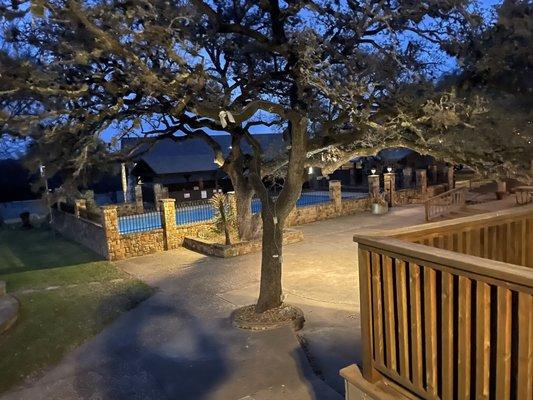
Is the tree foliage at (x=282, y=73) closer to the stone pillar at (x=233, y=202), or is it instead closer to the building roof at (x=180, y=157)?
the stone pillar at (x=233, y=202)

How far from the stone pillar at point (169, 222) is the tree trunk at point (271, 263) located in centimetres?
770

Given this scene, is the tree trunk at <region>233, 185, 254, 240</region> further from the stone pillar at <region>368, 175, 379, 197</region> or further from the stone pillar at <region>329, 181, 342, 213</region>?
the stone pillar at <region>368, 175, 379, 197</region>

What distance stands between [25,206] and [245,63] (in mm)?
23541


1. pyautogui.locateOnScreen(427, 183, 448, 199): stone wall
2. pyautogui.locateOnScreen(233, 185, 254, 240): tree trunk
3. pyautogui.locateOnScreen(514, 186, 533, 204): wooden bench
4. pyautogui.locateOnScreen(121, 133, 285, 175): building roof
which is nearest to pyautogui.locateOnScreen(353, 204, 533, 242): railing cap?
pyautogui.locateOnScreen(233, 185, 254, 240): tree trunk

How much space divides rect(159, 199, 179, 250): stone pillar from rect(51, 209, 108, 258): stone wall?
2.06 metres

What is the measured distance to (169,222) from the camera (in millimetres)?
14984

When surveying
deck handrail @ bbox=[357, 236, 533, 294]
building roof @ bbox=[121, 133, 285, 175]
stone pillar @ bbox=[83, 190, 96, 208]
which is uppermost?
building roof @ bbox=[121, 133, 285, 175]

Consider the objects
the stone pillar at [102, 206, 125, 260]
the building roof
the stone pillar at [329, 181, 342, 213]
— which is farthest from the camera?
the building roof

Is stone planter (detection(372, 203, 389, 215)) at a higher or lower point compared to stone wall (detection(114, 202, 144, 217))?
lower

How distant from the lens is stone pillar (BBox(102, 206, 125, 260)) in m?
13.9

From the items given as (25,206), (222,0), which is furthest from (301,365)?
(25,206)

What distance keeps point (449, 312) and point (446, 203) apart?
702 inches

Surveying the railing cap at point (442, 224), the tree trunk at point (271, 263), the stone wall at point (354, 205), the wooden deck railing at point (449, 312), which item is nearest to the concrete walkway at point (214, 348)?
the tree trunk at point (271, 263)

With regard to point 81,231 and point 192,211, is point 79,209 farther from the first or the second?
point 192,211
